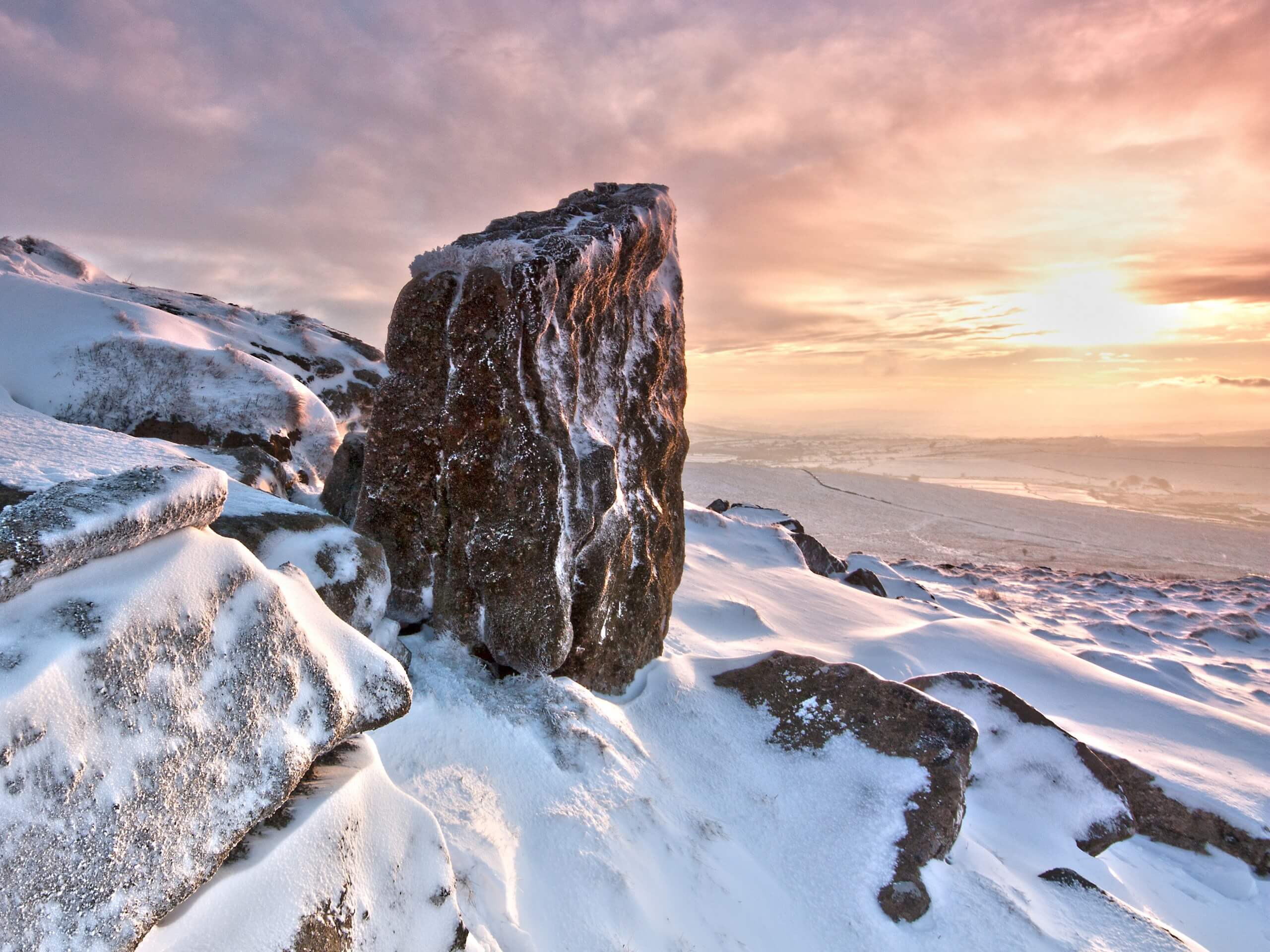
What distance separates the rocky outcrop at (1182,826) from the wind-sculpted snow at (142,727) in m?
6.27

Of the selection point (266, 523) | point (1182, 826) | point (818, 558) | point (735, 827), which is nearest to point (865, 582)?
point (818, 558)

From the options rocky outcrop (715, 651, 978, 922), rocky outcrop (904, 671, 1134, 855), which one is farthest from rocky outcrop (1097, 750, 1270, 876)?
rocky outcrop (715, 651, 978, 922)

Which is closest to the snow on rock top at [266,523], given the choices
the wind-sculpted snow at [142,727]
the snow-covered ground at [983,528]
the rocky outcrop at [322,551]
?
the rocky outcrop at [322,551]

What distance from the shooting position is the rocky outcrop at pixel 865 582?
40.8ft

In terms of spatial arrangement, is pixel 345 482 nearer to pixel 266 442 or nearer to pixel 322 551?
pixel 322 551

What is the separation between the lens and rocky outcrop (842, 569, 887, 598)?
12438 mm

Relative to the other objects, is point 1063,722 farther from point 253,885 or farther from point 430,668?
point 253,885

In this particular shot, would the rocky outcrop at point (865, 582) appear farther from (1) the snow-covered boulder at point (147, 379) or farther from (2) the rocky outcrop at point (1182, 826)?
(1) the snow-covered boulder at point (147, 379)

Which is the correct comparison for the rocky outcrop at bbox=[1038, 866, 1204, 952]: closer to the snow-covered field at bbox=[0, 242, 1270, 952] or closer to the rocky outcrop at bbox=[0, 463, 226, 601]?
the snow-covered field at bbox=[0, 242, 1270, 952]

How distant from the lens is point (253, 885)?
207 cm

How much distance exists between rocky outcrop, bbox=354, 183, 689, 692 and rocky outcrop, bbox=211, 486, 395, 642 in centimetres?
53

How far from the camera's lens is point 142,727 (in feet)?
6.11

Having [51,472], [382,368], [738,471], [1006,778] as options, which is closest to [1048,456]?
[738,471]

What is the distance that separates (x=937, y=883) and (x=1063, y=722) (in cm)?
391
